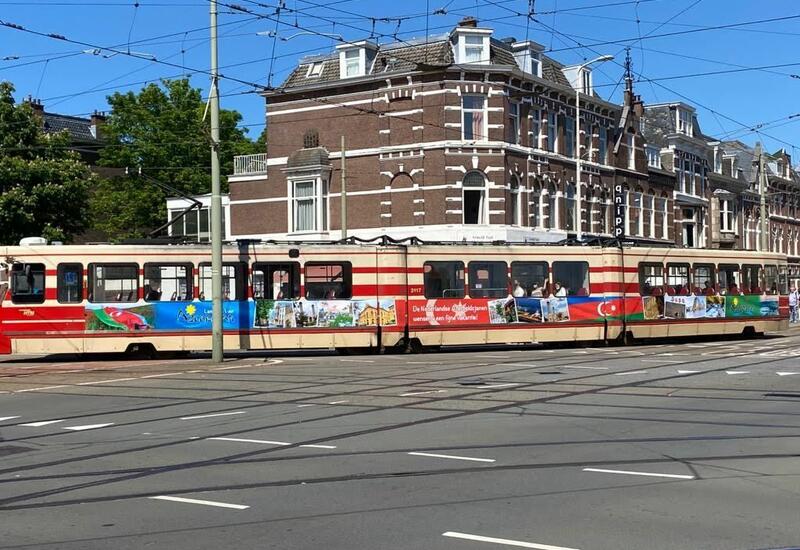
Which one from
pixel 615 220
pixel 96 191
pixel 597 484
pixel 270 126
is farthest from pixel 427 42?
pixel 597 484

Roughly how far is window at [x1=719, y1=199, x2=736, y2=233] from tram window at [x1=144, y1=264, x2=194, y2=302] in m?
52.2

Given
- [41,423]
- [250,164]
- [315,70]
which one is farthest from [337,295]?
[250,164]

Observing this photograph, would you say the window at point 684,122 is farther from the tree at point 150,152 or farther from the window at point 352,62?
the tree at point 150,152

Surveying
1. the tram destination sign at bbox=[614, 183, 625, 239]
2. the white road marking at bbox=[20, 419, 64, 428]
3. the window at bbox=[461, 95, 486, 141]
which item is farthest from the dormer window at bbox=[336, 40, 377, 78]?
the white road marking at bbox=[20, 419, 64, 428]

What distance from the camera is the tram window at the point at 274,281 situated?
24906 millimetres

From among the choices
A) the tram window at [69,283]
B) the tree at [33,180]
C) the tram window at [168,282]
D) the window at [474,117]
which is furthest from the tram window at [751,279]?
the tree at [33,180]

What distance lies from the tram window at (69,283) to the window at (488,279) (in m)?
10.6

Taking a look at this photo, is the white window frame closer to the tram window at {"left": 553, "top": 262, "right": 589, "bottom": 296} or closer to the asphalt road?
the tram window at {"left": 553, "top": 262, "right": 589, "bottom": 296}

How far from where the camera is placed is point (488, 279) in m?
26.7

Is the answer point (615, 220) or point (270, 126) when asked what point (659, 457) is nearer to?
point (270, 126)

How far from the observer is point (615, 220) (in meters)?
50.5

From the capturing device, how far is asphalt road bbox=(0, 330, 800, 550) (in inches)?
256

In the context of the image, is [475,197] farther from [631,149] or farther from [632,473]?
[632,473]

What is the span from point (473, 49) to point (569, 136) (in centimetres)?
809
